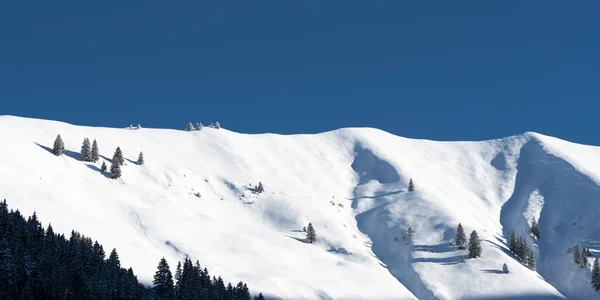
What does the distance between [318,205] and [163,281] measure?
51.3 metres

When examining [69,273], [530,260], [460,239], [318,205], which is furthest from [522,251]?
[69,273]

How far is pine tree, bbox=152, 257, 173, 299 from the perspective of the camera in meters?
63.0

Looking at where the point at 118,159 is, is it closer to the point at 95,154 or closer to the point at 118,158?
the point at 118,158

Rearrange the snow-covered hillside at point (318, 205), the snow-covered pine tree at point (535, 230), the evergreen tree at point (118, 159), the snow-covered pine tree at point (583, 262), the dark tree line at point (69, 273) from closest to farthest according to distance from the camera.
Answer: the dark tree line at point (69, 273), the snow-covered hillside at point (318, 205), the snow-covered pine tree at point (583, 262), the evergreen tree at point (118, 159), the snow-covered pine tree at point (535, 230)

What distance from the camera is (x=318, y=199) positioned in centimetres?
11650

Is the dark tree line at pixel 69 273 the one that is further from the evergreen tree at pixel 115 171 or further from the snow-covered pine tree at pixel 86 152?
the snow-covered pine tree at pixel 86 152

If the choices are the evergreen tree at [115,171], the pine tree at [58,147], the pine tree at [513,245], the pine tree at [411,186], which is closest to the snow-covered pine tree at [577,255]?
the pine tree at [513,245]

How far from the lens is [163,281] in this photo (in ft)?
211

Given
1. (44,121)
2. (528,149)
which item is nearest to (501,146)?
(528,149)

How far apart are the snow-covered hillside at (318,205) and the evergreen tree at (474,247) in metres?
1.12

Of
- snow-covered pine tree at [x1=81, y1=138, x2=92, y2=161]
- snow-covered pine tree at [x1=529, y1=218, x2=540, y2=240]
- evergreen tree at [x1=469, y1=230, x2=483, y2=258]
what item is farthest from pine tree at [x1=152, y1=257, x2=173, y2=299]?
snow-covered pine tree at [x1=529, y1=218, x2=540, y2=240]

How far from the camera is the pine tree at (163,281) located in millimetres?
62969

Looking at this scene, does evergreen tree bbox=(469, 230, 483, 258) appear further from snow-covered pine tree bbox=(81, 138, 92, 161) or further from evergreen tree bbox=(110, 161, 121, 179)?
snow-covered pine tree bbox=(81, 138, 92, 161)

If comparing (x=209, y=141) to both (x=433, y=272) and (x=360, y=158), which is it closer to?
(x=360, y=158)
